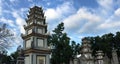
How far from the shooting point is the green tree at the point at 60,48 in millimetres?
46500

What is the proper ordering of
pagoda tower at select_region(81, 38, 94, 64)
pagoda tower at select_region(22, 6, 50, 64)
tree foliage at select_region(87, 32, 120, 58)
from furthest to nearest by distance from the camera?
1. tree foliage at select_region(87, 32, 120, 58)
2. pagoda tower at select_region(81, 38, 94, 64)
3. pagoda tower at select_region(22, 6, 50, 64)

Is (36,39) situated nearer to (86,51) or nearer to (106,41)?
(86,51)

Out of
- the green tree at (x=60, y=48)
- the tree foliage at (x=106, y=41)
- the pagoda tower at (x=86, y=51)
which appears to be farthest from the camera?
the tree foliage at (x=106, y=41)

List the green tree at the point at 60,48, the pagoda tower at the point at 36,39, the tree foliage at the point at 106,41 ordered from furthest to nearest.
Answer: the tree foliage at the point at 106,41
the green tree at the point at 60,48
the pagoda tower at the point at 36,39

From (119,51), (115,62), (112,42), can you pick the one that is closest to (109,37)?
(112,42)

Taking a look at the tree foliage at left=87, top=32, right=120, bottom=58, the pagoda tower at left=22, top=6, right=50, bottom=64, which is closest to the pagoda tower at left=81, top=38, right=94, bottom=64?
the tree foliage at left=87, top=32, right=120, bottom=58

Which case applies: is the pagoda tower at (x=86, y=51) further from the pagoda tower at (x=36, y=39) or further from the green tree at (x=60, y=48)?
the pagoda tower at (x=36, y=39)

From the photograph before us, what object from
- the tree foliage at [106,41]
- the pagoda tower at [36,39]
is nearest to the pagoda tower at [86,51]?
the tree foliage at [106,41]

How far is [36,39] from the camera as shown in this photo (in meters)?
31.0

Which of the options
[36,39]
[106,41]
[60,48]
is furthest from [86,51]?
[36,39]

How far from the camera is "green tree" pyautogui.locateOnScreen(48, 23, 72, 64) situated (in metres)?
46.5

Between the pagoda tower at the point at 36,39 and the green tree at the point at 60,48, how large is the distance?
556 inches

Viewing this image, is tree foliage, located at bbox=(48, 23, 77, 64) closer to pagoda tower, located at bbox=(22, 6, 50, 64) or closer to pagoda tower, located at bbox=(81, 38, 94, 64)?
pagoda tower, located at bbox=(81, 38, 94, 64)

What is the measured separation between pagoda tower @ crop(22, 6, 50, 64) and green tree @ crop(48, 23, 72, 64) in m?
14.1
